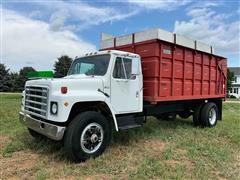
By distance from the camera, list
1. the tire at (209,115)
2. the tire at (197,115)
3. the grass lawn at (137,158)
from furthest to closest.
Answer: the tire at (197,115) < the tire at (209,115) < the grass lawn at (137,158)

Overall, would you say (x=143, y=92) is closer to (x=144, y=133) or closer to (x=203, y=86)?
(x=144, y=133)

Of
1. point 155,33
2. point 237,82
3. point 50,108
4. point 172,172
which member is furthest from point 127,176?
point 237,82

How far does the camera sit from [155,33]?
6.31 meters

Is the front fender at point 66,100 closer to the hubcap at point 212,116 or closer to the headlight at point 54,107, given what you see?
the headlight at point 54,107

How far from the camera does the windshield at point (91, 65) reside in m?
5.66

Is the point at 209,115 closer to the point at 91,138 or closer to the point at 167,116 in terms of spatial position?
the point at 167,116

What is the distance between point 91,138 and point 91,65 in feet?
6.23

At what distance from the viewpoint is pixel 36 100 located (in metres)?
5.21

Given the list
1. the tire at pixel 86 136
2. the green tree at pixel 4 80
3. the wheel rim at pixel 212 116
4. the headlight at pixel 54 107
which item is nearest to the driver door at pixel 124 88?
the tire at pixel 86 136

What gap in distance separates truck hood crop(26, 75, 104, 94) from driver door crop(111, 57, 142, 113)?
1.39 ft

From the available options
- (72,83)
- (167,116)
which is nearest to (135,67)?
(72,83)

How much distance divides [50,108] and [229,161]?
3.89 metres

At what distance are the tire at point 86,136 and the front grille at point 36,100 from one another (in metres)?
0.69

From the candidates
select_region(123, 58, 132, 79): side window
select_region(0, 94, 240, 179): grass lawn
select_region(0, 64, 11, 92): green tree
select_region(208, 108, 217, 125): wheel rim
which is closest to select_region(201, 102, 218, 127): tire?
select_region(208, 108, 217, 125): wheel rim
